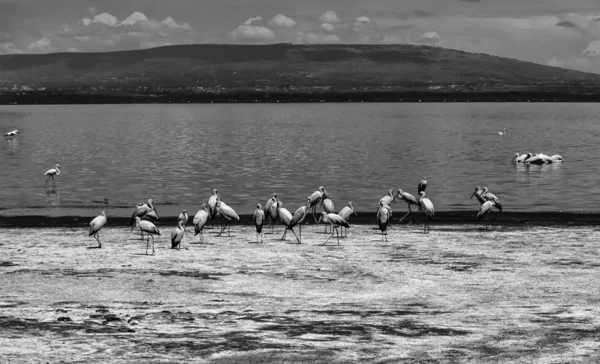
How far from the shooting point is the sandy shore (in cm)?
1709

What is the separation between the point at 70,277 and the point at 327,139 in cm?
7952

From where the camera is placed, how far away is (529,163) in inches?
2586

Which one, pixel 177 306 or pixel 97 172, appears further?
pixel 97 172

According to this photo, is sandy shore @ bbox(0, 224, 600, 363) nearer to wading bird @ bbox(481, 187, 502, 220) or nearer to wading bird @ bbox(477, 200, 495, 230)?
wading bird @ bbox(477, 200, 495, 230)

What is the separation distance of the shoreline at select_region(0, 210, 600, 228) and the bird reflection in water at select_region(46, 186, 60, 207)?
520 cm

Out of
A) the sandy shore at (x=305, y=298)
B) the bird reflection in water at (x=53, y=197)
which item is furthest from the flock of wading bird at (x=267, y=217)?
the bird reflection in water at (x=53, y=197)

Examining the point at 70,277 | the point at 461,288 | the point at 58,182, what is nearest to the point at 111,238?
the point at 70,277

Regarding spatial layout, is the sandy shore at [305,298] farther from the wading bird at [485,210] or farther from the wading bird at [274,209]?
the wading bird at [274,209]

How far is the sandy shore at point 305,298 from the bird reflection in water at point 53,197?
1140cm

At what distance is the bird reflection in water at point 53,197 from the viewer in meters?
43.7

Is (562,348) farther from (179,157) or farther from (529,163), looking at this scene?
(179,157)

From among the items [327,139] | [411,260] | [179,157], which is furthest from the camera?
[327,139]

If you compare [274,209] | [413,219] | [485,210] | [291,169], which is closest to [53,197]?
[274,209]

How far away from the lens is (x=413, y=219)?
36.8 m
